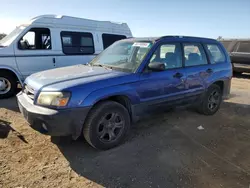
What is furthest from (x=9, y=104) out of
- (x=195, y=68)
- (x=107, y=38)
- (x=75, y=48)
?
(x=195, y=68)

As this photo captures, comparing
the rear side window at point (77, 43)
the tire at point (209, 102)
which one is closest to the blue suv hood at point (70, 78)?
the tire at point (209, 102)

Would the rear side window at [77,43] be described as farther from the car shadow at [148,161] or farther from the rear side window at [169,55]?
the car shadow at [148,161]

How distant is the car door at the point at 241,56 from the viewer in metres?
9.86

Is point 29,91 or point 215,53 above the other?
point 215,53

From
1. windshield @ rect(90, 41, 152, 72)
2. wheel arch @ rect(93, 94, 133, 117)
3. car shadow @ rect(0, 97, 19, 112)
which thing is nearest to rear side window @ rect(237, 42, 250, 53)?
windshield @ rect(90, 41, 152, 72)

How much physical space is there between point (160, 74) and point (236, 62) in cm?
794

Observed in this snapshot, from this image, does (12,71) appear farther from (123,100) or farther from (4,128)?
(123,100)

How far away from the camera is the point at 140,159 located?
3154mm

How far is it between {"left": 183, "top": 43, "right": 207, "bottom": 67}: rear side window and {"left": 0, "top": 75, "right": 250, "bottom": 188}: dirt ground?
50.4 inches

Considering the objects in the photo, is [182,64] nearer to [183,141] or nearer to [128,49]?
[128,49]

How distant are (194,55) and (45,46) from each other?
4349mm

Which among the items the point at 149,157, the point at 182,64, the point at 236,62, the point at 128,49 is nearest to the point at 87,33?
the point at 128,49

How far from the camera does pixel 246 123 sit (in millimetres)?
4707

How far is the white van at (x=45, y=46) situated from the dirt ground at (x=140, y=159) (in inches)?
82.5
